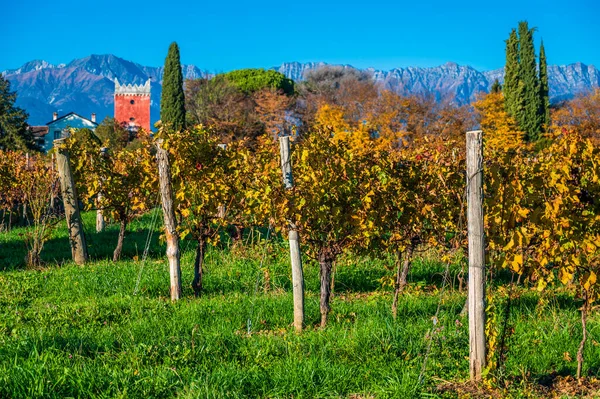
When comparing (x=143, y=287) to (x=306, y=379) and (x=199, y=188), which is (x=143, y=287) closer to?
(x=199, y=188)

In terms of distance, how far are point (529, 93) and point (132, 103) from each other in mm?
63250

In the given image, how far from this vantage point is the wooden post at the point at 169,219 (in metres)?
7.23

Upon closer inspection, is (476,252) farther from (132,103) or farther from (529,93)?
(132,103)

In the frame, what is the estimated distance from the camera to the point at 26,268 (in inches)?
364

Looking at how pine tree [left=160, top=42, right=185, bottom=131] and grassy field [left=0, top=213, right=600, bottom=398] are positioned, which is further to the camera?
pine tree [left=160, top=42, right=185, bottom=131]

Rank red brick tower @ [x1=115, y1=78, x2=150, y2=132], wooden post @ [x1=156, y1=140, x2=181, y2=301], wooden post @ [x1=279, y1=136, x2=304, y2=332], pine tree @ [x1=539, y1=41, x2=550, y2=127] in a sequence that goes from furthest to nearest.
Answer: red brick tower @ [x1=115, y1=78, x2=150, y2=132]
pine tree @ [x1=539, y1=41, x2=550, y2=127]
wooden post @ [x1=156, y1=140, x2=181, y2=301]
wooden post @ [x1=279, y1=136, x2=304, y2=332]

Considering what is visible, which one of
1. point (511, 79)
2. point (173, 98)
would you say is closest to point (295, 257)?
point (511, 79)

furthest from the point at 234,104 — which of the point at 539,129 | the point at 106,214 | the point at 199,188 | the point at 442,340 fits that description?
the point at 442,340

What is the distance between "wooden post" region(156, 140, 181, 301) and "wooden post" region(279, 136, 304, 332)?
195 cm

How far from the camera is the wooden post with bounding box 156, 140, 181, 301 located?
23.7 feet

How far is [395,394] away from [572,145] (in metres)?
2.10

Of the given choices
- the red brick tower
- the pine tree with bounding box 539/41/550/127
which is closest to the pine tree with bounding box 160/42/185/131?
the pine tree with bounding box 539/41/550/127

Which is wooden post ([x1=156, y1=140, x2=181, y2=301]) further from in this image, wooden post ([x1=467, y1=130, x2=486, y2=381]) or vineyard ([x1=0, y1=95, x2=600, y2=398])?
wooden post ([x1=467, y1=130, x2=486, y2=381])

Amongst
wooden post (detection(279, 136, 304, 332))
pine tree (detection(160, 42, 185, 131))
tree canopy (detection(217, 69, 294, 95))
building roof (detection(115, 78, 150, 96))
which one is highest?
building roof (detection(115, 78, 150, 96))
